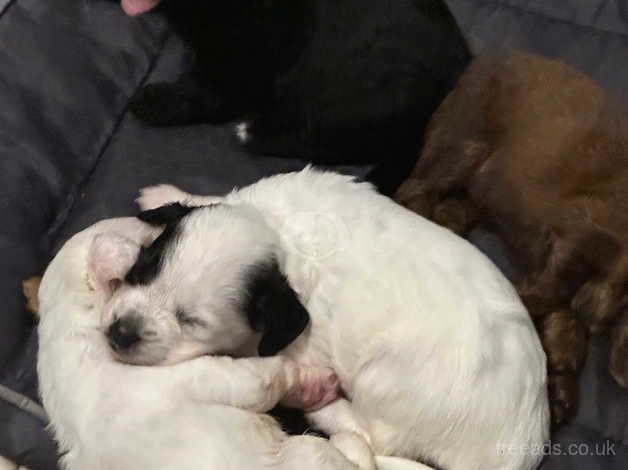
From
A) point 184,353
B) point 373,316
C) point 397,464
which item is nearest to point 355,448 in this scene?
point 397,464

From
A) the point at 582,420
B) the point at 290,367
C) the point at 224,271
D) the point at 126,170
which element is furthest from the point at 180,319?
the point at 582,420

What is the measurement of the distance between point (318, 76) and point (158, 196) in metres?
0.50

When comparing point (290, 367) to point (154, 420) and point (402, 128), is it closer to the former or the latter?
point (154, 420)

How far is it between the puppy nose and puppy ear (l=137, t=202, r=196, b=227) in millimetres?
232

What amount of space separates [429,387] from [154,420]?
0.52 metres

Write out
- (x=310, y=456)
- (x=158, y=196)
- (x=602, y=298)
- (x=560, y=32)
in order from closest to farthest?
(x=310, y=456) → (x=602, y=298) → (x=158, y=196) → (x=560, y=32)

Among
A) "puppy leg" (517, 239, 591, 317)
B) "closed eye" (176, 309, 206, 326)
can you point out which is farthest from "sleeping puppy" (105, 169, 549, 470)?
"puppy leg" (517, 239, 591, 317)

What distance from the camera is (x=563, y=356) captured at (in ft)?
5.68

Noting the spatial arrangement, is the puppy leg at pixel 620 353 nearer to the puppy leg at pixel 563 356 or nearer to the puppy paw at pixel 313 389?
the puppy leg at pixel 563 356

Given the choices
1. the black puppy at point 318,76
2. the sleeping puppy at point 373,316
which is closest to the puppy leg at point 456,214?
the black puppy at point 318,76

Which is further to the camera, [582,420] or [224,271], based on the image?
[582,420]

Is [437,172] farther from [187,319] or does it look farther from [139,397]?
[139,397]

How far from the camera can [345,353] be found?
1.62 meters

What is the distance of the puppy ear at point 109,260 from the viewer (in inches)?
60.5
